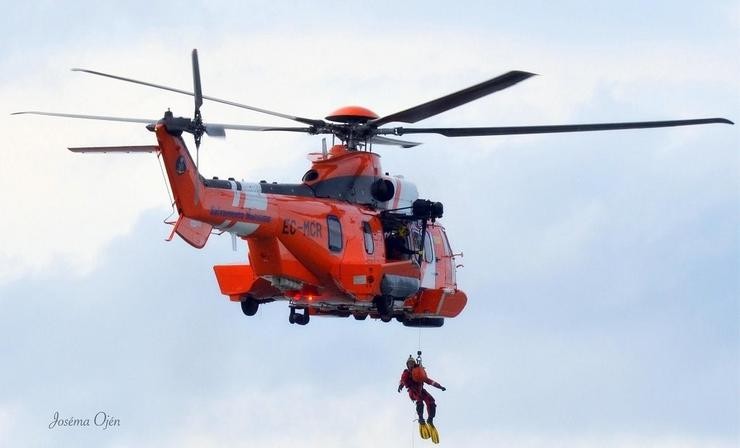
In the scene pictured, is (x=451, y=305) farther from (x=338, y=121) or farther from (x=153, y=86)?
(x=153, y=86)

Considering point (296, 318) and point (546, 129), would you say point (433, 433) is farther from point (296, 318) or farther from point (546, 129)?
point (546, 129)

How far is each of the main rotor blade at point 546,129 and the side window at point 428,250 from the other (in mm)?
2373

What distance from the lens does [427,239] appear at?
36.4m

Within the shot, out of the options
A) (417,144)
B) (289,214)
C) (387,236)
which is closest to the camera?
(289,214)

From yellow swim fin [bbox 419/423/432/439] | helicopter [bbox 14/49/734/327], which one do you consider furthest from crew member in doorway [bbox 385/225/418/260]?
yellow swim fin [bbox 419/423/432/439]

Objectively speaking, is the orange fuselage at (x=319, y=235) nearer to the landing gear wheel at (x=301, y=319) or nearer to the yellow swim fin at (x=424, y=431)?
the landing gear wheel at (x=301, y=319)

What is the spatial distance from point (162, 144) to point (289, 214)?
328 centimetres

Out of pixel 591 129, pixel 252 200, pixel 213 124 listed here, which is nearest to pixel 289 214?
pixel 252 200

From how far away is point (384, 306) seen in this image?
3434cm

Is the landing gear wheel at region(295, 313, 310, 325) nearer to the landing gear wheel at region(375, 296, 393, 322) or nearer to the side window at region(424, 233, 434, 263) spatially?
the landing gear wheel at region(375, 296, 393, 322)

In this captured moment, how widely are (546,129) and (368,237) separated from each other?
150 inches

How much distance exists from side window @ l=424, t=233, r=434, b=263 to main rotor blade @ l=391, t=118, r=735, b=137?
2.37 m

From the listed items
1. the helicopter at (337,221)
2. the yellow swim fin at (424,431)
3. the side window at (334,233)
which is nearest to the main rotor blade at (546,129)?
the helicopter at (337,221)

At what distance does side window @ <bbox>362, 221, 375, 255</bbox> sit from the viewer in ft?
113
